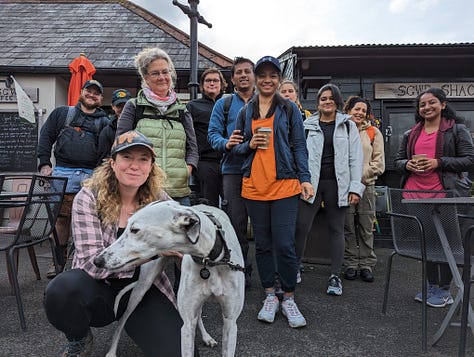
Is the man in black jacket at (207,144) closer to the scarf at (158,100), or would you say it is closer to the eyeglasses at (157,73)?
the scarf at (158,100)

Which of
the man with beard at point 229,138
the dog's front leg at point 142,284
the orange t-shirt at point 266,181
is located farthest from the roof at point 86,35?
the dog's front leg at point 142,284

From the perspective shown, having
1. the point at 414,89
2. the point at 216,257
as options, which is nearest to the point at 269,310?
the point at 216,257

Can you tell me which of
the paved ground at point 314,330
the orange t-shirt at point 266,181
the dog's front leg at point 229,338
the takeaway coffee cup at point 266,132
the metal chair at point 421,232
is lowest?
the paved ground at point 314,330

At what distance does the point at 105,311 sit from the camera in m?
1.95

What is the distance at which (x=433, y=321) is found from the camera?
2.85 meters

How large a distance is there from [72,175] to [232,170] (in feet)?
6.19

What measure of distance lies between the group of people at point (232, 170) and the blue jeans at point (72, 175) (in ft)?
0.04

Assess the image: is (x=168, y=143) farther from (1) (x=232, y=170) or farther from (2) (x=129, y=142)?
(2) (x=129, y=142)

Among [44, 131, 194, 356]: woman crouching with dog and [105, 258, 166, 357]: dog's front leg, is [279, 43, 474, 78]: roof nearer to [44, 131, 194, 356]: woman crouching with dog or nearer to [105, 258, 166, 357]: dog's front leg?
[44, 131, 194, 356]: woman crouching with dog

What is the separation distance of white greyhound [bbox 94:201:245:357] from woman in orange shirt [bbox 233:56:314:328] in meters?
0.64

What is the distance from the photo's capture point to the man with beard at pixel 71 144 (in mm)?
3779

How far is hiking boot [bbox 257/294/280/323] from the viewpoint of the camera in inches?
107

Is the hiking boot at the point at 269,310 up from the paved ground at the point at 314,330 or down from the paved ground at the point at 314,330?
up

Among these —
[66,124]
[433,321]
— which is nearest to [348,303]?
[433,321]
